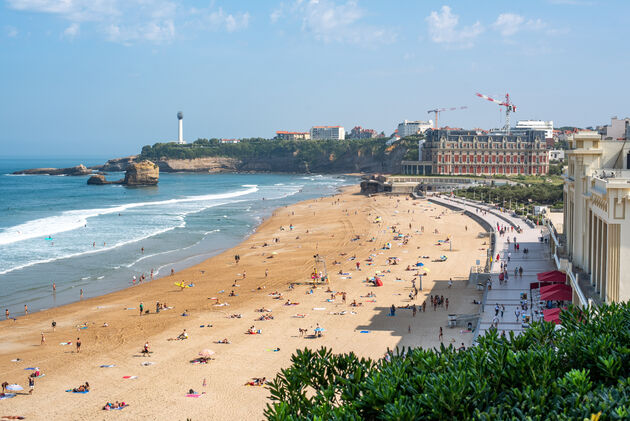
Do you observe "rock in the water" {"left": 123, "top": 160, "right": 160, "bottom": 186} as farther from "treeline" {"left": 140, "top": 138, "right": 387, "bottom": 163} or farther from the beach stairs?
the beach stairs

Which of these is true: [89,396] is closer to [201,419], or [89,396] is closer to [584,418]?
[201,419]

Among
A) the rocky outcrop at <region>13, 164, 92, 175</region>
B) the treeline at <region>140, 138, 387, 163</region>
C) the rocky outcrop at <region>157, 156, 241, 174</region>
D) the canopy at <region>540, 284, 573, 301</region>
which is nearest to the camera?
the canopy at <region>540, 284, 573, 301</region>

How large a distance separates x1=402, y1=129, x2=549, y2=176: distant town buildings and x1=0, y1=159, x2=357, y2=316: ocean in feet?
76.3

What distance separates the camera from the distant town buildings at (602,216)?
1773cm

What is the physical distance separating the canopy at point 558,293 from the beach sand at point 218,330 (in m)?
3.71

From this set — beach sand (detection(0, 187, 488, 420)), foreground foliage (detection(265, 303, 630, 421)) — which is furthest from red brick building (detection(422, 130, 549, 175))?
foreground foliage (detection(265, 303, 630, 421))

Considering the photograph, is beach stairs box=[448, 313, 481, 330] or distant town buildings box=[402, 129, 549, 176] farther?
distant town buildings box=[402, 129, 549, 176]

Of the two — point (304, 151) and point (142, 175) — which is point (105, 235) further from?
point (304, 151)

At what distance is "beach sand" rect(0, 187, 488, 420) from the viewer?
2189cm

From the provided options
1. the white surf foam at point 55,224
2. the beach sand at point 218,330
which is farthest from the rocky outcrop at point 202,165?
the beach sand at point 218,330

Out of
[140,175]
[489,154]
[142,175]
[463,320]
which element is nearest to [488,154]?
[489,154]

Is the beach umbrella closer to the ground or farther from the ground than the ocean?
closer to the ground

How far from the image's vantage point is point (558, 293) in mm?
26016

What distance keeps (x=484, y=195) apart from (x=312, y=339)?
188ft
